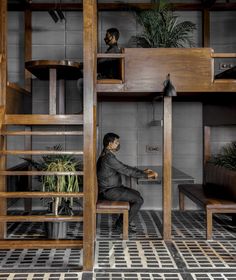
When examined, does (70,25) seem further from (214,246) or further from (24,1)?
(214,246)

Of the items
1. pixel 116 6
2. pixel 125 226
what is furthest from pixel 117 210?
pixel 116 6

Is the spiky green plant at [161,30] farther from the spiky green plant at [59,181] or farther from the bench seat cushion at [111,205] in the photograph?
the bench seat cushion at [111,205]

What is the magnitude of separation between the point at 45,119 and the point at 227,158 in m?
3.24

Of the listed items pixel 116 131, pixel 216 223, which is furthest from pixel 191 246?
pixel 116 131

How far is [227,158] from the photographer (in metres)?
6.34

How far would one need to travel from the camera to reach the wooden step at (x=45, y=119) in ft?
13.9

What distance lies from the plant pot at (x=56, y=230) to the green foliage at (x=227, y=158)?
2.56 meters

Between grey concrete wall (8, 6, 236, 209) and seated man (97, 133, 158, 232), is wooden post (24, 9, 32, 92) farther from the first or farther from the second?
seated man (97, 133, 158, 232)

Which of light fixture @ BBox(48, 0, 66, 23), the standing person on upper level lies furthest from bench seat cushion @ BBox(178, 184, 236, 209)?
light fixture @ BBox(48, 0, 66, 23)

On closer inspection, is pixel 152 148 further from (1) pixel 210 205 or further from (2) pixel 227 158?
(1) pixel 210 205

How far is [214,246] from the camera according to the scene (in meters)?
4.85

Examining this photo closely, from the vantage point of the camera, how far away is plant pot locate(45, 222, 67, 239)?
16.7 feet

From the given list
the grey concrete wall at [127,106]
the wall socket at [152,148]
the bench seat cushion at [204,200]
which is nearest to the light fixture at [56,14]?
the grey concrete wall at [127,106]

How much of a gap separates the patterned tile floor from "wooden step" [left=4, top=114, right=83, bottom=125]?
58.8 inches
